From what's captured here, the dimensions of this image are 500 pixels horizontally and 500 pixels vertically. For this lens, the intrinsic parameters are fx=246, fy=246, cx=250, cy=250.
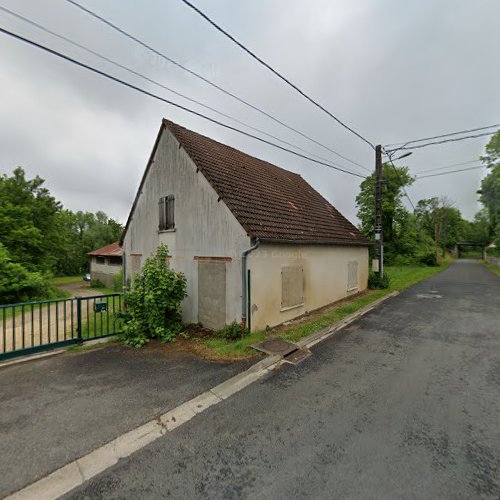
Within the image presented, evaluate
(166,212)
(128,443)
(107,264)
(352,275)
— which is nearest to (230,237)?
(166,212)

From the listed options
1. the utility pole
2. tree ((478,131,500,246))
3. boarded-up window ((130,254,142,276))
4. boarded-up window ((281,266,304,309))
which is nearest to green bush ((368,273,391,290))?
the utility pole

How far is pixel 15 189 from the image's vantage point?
830 inches

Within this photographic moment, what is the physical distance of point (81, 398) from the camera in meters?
3.88

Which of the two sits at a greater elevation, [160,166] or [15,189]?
[15,189]

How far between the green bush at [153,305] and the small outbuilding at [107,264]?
1989 centimetres

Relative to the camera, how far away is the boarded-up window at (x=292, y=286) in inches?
297

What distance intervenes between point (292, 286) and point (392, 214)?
29.8 meters

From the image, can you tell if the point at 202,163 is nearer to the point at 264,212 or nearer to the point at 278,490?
the point at 264,212

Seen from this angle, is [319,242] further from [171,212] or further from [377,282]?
[377,282]

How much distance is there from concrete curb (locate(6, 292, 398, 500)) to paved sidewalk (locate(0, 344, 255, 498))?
0.37 feet

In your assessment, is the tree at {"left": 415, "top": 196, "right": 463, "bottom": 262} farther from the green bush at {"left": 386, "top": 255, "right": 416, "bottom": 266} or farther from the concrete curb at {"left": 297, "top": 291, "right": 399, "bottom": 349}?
the concrete curb at {"left": 297, "top": 291, "right": 399, "bottom": 349}

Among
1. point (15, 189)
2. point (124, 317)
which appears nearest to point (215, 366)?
point (124, 317)

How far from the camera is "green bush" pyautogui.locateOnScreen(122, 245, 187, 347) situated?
249 inches

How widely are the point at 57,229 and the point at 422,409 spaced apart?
3000 centimetres
